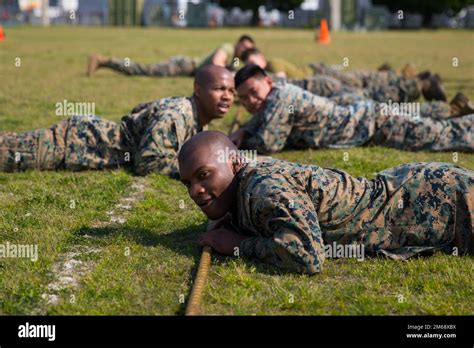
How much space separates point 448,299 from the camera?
13.3 ft

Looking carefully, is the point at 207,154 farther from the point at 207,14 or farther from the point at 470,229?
the point at 207,14

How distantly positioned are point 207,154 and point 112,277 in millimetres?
945

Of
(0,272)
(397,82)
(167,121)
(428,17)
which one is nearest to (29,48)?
(397,82)

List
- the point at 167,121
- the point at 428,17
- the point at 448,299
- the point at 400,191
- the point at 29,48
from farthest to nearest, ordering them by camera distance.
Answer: the point at 428,17 → the point at 29,48 → the point at 167,121 → the point at 400,191 → the point at 448,299

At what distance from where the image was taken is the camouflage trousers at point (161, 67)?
16.8 metres

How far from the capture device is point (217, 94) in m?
7.07

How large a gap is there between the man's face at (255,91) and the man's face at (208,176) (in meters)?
3.51

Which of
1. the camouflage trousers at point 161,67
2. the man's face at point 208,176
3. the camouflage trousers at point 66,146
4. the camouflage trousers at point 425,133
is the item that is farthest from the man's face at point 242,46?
the man's face at point 208,176

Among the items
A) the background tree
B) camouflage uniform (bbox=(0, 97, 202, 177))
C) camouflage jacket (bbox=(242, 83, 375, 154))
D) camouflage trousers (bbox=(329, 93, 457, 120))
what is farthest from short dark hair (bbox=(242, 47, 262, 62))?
the background tree

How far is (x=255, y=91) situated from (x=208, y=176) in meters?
3.66

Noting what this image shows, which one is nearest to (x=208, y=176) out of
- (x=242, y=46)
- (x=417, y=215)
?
(x=417, y=215)

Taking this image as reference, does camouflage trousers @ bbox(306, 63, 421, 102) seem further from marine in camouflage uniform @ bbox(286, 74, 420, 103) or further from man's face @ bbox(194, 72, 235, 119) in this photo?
man's face @ bbox(194, 72, 235, 119)

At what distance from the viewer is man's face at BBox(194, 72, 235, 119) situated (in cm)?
705
